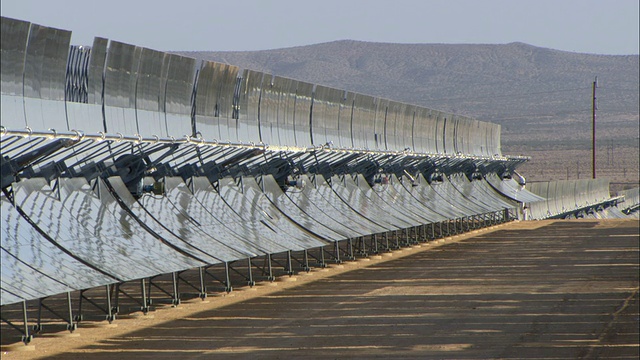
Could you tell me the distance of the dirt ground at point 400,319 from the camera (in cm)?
1898

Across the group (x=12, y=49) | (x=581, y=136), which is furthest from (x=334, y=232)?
(x=581, y=136)

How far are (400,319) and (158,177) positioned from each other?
6842 mm

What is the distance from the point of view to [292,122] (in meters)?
37.1

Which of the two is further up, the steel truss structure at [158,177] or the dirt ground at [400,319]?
the steel truss structure at [158,177]

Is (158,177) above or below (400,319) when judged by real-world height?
above

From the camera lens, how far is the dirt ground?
18984 mm

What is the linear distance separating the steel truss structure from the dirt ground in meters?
0.94

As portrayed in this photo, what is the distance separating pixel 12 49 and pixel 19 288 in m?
A: 5.10

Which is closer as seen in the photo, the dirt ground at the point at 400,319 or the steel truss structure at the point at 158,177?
the dirt ground at the point at 400,319

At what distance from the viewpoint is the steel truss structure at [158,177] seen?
67.8 feet

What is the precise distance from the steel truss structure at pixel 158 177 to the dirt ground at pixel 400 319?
0.94 meters

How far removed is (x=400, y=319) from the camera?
23047mm

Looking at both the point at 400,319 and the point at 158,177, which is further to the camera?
the point at 158,177

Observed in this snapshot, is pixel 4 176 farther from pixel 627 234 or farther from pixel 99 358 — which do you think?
pixel 627 234
